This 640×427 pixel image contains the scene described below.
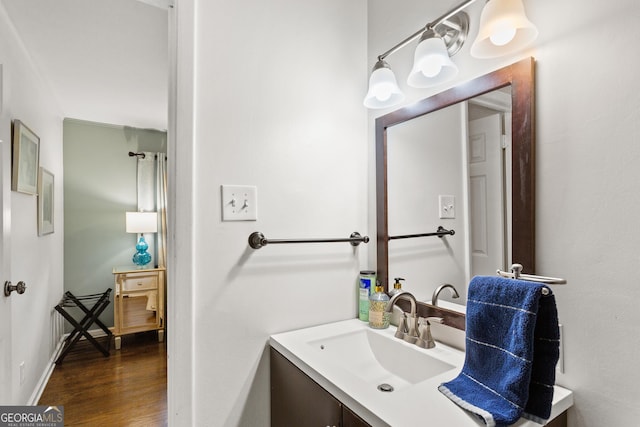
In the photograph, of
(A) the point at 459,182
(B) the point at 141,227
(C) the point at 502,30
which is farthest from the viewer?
(B) the point at 141,227

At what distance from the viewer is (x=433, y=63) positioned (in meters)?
1.06

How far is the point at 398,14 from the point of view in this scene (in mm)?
1303

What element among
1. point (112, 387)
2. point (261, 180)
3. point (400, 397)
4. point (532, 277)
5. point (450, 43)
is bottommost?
point (112, 387)

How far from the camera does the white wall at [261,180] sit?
108 cm

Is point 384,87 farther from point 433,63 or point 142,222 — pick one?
point 142,222

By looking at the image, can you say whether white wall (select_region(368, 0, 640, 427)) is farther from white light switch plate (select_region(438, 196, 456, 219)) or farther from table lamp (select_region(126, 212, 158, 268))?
table lamp (select_region(126, 212, 158, 268))

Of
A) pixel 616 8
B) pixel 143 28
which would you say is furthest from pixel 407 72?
pixel 143 28

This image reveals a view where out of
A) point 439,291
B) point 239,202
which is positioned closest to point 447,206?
point 439,291

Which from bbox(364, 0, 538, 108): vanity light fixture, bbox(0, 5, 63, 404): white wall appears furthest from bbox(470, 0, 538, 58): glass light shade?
bbox(0, 5, 63, 404): white wall

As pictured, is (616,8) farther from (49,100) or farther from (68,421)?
(49,100)

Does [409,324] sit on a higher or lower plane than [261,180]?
lower

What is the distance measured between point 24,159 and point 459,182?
250cm

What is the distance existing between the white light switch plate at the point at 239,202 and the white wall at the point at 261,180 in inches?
0.9

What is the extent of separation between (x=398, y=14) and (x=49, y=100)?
3069 millimetres
